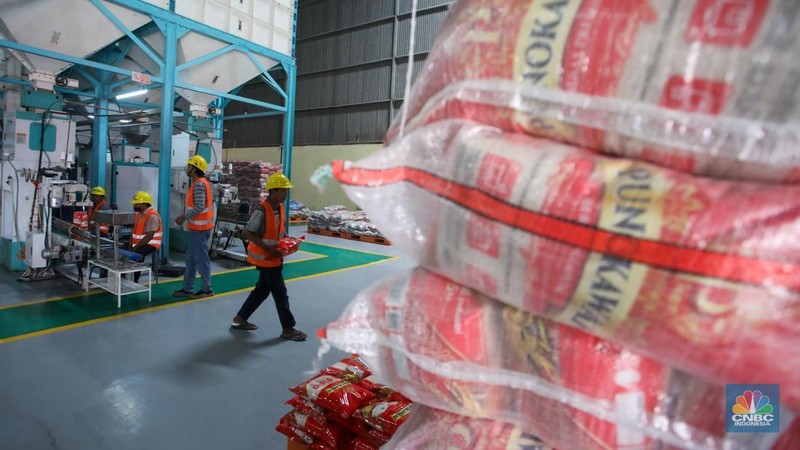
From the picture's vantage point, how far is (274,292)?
461 cm

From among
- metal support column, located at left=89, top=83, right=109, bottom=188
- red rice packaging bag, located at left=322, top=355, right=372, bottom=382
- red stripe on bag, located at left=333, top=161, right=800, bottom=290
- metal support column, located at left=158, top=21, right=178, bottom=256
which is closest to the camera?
red stripe on bag, located at left=333, top=161, right=800, bottom=290

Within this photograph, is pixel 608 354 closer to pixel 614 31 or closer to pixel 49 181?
pixel 614 31

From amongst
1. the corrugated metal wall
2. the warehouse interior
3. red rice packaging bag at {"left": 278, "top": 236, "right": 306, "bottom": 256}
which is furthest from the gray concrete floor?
the corrugated metal wall

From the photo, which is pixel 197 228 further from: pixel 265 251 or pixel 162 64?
pixel 162 64

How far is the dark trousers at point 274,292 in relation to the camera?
459cm

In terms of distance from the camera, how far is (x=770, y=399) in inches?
34.4

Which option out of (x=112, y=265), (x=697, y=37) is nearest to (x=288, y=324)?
(x=112, y=265)

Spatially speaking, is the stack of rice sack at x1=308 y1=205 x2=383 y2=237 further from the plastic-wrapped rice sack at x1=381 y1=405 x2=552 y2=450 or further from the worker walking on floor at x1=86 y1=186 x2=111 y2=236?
the plastic-wrapped rice sack at x1=381 y1=405 x2=552 y2=450

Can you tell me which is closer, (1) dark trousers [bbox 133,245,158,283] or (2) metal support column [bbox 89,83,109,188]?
(1) dark trousers [bbox 133,245,158,283]

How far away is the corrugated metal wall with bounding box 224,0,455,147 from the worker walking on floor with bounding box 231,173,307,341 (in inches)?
438

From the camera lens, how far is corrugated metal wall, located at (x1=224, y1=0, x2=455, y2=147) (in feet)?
51.0

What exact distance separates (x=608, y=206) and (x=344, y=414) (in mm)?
1799

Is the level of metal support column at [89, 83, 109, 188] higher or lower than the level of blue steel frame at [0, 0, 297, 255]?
lower

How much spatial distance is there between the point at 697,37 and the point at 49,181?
751 centimetres
